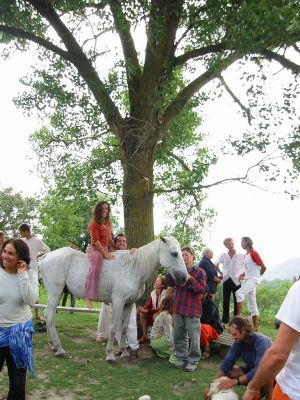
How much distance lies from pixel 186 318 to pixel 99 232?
2087 mm

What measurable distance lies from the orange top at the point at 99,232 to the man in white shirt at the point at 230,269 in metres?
3.68

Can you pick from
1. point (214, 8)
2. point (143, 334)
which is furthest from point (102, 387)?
point (214, 8)

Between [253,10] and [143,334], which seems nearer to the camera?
[253,10]

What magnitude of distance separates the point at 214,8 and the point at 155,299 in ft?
19.6

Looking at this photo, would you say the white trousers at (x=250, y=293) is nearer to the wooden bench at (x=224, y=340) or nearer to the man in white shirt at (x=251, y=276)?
the man in white shirt at (x=251, y=276)

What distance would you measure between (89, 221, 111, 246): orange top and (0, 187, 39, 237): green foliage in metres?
26.6

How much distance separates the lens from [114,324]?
7.01 meters

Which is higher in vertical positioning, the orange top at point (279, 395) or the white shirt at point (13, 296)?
the white shirt at point (13, 296)

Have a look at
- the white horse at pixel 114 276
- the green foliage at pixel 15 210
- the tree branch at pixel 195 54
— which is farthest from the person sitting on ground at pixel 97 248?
the green foliage at pixel 15 210

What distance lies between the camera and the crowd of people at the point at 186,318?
2.25 m

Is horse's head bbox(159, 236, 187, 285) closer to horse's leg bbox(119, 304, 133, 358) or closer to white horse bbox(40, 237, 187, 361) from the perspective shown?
white horse bbox(40, 237, 187, 361)

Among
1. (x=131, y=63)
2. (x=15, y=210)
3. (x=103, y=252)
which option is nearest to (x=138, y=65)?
(x=131, y=63)

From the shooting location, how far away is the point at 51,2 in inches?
360

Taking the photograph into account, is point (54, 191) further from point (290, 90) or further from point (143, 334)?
point (290, 90)
